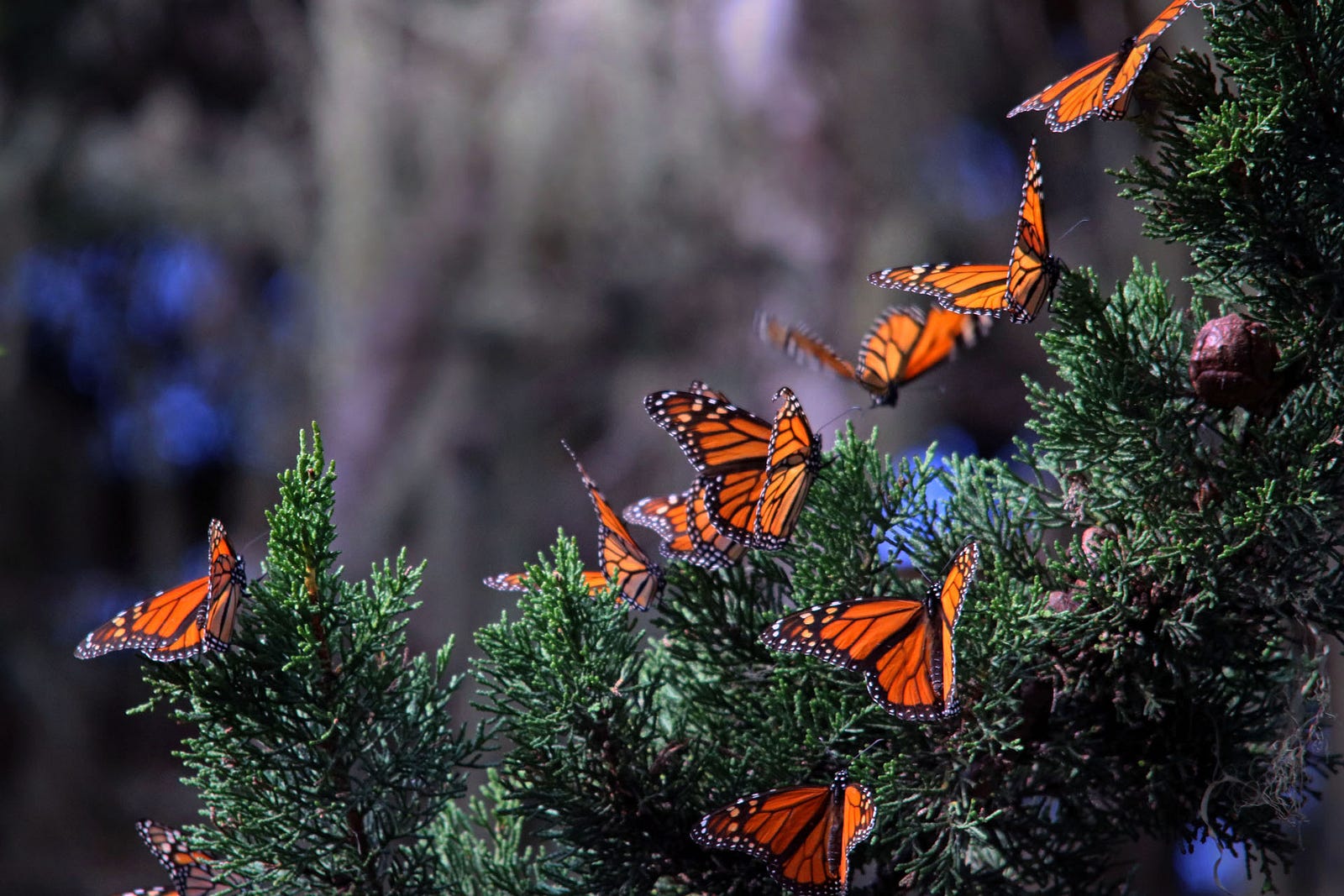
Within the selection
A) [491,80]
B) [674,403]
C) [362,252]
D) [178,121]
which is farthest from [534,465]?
[674,403]

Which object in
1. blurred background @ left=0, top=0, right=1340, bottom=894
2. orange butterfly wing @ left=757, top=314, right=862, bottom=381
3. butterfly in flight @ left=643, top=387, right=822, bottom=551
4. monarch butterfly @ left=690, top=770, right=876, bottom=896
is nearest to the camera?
monarch butterfly @ left=690, top=770, right=876, bottom=896

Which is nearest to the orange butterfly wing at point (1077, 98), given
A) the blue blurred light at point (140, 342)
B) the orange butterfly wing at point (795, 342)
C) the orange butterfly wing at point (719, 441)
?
the orange butterfly wing at point (719, 441)

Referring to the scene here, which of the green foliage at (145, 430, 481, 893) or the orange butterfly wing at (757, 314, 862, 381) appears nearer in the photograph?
the green foliage at (145, 430, 481, 893)

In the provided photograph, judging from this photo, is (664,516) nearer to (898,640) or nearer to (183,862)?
(898,640)

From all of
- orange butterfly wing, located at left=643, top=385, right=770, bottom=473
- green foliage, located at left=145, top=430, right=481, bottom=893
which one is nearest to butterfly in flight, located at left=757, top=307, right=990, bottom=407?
orange butterfly wing, located at left=643, top=385, right=770, bottom=473

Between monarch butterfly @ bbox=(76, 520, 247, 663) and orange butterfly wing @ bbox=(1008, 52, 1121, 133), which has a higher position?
orange butterfly wing @ bbox=(1008, 52, 1121, 133)

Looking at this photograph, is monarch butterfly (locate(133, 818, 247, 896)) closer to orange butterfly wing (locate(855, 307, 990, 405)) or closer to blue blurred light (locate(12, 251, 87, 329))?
orange butterfly wing (locate(855, 307, 990, 405))

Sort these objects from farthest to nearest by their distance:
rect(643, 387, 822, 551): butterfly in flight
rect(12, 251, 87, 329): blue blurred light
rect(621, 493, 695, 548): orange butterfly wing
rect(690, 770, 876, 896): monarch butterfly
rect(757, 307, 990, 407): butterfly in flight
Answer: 1. rect(12, 251, 87, 329): blue blurred light
2. rect(757, 307, 990, 407): butterfly in flight
3. rect(621, 493, 695, 548): orange butterfly wing
4. rect(643, 387, 822, 551): butterfly in flight
5. rect(690, 770, 876, 896): monarch butterfly
